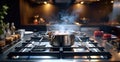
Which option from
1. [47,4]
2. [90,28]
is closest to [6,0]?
[47,4]

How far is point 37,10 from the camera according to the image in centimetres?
452

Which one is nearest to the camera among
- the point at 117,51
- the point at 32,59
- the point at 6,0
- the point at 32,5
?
the point at 32,59

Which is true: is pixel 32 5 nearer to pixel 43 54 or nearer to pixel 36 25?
pixel 36 25

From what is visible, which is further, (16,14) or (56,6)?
(56,6)

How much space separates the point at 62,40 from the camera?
4.08ft

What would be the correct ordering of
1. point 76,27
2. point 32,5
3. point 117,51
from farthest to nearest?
1. point 32,5
2. point 76,27
3. point 117,51

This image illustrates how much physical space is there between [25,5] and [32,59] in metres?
3.22

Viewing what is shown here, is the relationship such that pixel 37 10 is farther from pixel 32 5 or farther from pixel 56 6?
pixel 56 6

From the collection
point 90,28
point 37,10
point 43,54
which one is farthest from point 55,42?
point 37,10

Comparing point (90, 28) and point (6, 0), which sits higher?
point (6, 0)

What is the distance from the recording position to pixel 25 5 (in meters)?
4.11

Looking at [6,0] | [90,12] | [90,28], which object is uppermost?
[6,0]

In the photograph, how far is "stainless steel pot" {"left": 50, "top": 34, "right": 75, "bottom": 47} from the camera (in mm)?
1237

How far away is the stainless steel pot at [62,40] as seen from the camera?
48.7 inches
